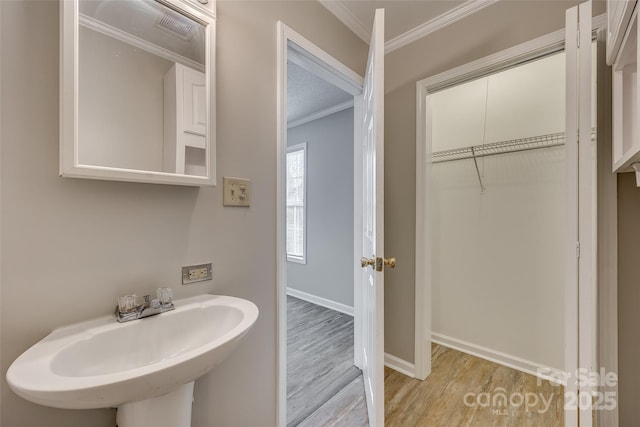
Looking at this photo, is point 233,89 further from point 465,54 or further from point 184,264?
point 465,54

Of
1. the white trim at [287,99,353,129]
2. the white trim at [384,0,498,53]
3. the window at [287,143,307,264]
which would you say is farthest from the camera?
the window at [287,143,307,264]

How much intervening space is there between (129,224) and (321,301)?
270 cm

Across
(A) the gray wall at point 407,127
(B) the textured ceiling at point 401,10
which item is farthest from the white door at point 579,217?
(B) the textured ceiling at point 401,10

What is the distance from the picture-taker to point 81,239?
30.8 inches

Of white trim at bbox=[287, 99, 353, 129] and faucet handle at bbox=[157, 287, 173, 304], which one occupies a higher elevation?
white trim at bbox=[287, 99, 353, 129]

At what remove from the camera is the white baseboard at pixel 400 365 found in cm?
185

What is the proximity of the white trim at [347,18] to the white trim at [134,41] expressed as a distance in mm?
1046

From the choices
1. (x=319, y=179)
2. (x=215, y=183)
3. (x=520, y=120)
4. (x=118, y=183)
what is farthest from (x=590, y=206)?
(x=319, y=179)

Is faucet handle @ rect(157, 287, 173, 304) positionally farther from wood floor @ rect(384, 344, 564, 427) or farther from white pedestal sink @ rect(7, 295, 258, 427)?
wood floor @ rect(384, 344, 564, 427)

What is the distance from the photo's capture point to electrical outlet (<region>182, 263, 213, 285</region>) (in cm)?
99

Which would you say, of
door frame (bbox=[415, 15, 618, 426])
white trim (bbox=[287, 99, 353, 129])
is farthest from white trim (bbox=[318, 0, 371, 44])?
white trim (bbox=[287, 99, 353, 129])

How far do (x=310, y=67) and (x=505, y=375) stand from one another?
2.53 meters

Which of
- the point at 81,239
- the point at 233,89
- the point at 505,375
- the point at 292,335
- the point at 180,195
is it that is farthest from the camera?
the point at 292,335

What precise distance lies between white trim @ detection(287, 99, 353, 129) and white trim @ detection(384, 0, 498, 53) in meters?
1.00
